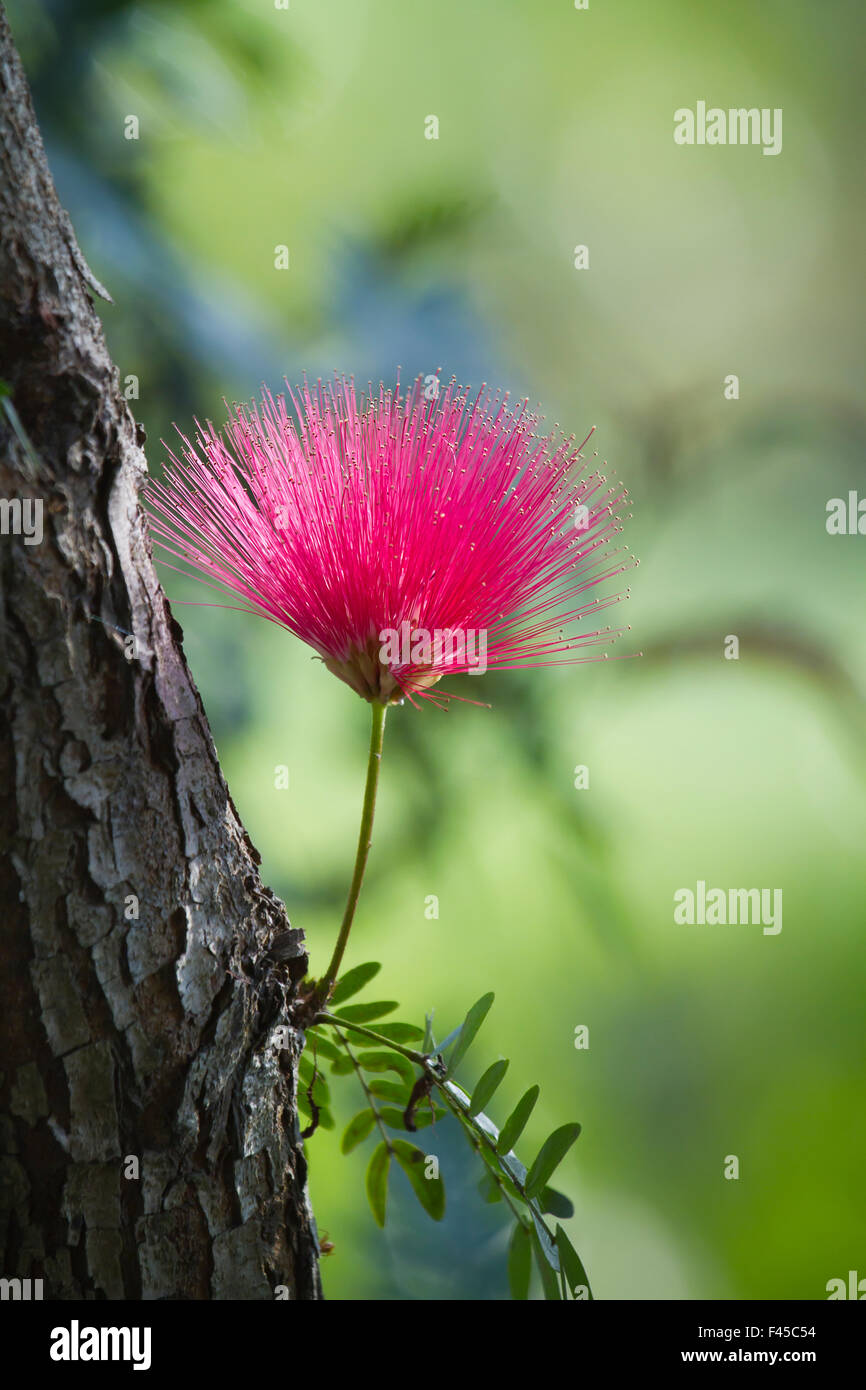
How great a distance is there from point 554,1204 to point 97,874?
0.85 feet

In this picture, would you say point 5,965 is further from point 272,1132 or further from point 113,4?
point 113,4

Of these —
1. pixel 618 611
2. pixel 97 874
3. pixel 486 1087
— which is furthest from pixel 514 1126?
pixel 618 611

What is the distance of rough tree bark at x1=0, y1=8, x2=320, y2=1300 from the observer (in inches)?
13.2

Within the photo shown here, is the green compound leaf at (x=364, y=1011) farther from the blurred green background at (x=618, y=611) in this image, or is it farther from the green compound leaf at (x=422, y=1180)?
the blurred green background at (x=618, y=611)

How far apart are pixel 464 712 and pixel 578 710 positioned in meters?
0.12

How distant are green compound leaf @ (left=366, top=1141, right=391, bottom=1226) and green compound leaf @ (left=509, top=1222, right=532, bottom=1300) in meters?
0.10

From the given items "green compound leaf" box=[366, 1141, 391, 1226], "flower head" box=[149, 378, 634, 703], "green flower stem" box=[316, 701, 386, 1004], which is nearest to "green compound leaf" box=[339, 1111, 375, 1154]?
"green compound leaf" box=[366, 1141, 391, 1226]

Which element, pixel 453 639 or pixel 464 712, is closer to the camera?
pixel 453 639

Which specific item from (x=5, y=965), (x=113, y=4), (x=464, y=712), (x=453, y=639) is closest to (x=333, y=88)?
(x=113, y=4)

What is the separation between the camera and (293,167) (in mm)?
972

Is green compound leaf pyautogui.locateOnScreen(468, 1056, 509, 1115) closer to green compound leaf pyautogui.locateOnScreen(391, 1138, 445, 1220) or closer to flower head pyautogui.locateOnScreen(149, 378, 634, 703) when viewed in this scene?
green compound leaf pyautogui.locateOnScreen(391, 1138, 445, 1220)

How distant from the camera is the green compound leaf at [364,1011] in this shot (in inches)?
19.7

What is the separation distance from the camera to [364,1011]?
0.50 metres

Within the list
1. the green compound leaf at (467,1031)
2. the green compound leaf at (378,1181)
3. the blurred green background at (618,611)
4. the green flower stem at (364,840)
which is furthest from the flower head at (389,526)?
the blurred green background at (618,611)
